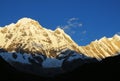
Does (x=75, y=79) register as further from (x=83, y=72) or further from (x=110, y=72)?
(x=110, y=72)

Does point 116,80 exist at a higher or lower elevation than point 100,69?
lower

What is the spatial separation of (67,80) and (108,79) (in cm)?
2475

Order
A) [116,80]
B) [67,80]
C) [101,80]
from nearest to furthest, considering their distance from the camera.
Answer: [116,80] → [101,80] → [67,80]

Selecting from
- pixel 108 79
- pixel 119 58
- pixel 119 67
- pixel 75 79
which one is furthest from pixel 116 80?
pixel 119 58

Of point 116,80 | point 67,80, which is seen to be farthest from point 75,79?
point 116,80

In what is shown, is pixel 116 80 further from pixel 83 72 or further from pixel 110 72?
pixel 83 72

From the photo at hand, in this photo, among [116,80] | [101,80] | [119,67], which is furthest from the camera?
[119,67]

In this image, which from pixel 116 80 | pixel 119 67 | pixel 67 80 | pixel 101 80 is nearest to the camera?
pixel 116 80

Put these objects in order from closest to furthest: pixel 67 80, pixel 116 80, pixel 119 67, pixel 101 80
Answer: pixel 116 80
pixel 101 80
pixel 119 67
pixel 67 80

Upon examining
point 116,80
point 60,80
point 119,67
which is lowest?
point 116,80

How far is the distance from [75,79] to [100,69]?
9079 mm

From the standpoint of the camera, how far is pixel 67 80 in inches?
5428

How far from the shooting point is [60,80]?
142 m

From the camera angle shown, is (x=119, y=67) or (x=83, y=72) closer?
(x=119, y=67)
